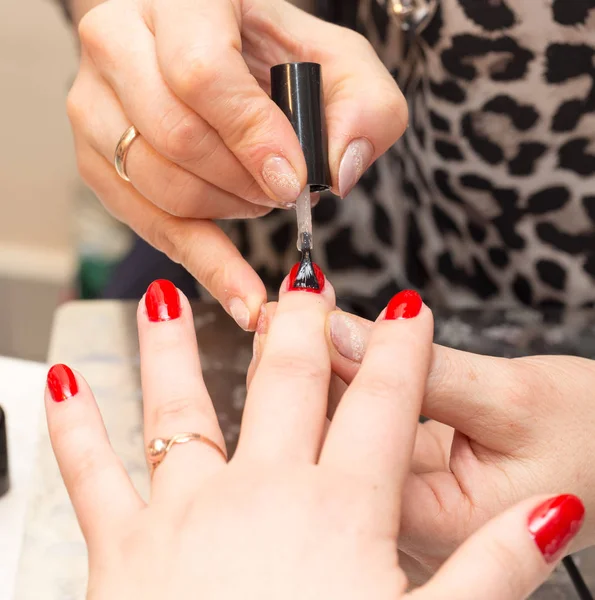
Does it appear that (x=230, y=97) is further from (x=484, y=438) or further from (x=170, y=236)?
(x=484, y=438)

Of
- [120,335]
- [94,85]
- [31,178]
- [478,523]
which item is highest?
[94,85]

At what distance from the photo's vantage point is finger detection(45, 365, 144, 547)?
388 mm

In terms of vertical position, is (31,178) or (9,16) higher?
(9,16)

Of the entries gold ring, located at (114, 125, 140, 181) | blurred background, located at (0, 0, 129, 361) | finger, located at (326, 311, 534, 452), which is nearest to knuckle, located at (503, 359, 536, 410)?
finger, located at (326, 311, 534, 452)

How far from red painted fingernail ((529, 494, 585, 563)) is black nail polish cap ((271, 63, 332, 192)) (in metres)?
0.28

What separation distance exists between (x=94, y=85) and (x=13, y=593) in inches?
16.1

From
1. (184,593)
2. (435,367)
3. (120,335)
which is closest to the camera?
(184,593)

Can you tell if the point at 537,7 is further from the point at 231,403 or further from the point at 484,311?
the point at 231,403

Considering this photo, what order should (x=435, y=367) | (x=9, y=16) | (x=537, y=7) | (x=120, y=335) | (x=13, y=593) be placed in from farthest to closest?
(x=9, y=16) < (x=120, y=335) < (x=537, y=7) < (x=13, y=593) < (x=435, y=367)

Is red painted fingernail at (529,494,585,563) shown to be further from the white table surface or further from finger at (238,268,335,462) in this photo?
the white table surface

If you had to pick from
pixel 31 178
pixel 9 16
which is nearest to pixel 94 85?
pixel 9 16

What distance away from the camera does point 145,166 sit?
0.61 meters

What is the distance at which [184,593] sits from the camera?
0.34m

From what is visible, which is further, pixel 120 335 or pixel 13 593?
pixel 120 335
